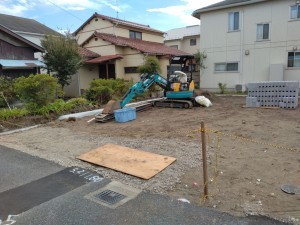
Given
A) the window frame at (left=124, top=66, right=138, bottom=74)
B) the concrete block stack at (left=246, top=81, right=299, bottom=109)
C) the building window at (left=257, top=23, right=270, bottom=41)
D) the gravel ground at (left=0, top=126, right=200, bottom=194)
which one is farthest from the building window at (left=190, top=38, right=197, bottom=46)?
the gravel ground at (left=0, top=126, right=200, bottom=194)

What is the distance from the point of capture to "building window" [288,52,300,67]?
1449 cm

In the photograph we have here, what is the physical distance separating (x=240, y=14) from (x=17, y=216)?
16.7 meters

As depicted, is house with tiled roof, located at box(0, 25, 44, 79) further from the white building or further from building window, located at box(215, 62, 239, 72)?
the white building

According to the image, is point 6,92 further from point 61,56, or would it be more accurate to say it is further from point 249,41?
point 249,41

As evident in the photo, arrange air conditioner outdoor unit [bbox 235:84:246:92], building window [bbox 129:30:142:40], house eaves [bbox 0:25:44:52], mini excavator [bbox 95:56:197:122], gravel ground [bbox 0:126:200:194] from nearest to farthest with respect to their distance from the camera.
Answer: gravel ground [bbox 0:126:200:194] → mini excavator [bbox 95:56:197:122] → house eaves [bbox 0:25:44:52] → air conditioner outdoor unit [bbox 235:84:246:92] → building window [bbox 129:30:142:40]

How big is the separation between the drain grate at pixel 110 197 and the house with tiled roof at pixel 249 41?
14248 millimetres

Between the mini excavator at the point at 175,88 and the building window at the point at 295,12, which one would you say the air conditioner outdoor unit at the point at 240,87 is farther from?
the mini excavator at the point at 175,88

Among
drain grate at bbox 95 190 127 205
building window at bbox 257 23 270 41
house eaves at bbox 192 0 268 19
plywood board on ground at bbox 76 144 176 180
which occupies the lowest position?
drain grate at bbox 95 190 127 205

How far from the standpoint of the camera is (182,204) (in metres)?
3.39

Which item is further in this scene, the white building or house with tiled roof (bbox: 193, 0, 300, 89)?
the white building

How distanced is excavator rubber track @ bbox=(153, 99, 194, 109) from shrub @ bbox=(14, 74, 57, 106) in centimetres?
505

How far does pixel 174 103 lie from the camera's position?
38.5 ft

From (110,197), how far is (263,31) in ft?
50.6

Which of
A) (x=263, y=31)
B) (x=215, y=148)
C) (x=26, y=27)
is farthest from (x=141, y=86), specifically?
(x=26, y=27)
